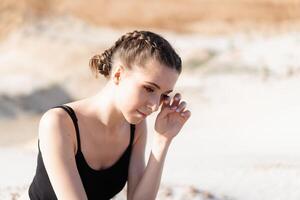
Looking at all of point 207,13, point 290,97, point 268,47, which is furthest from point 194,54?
point 290,97

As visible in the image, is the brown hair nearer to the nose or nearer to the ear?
the ear

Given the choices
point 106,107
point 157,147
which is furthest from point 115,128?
point 157,147

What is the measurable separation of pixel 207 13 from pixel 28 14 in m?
5.34

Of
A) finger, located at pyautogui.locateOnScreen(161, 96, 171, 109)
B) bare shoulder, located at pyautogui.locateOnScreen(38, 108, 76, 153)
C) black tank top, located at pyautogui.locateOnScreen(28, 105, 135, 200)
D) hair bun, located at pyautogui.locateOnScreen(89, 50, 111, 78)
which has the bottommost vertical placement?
black tank top, located at pyautogui.locateOnScreen(28, 105, 135, 200)

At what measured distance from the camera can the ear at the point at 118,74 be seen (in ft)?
9.82

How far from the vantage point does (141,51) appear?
2963 mm

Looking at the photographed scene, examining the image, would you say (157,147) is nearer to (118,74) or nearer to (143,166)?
(143,166)

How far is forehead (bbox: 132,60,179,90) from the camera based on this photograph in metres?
2.94

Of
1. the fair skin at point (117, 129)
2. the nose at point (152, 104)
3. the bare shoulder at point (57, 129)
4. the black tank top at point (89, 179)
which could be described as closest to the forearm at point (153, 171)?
→ the fair skin at point (117, 129)

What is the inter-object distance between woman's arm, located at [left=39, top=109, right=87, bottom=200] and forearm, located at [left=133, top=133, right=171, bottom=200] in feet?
1.40

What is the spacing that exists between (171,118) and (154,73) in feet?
1.31

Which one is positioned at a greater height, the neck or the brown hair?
the brown hair

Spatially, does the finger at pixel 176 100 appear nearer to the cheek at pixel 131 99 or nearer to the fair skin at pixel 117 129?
the fair skin at pixel 117 129

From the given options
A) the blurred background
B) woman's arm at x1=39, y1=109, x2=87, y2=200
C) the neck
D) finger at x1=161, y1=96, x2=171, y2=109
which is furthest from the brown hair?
the blurred background
